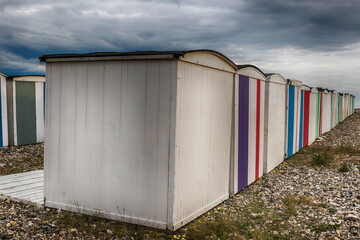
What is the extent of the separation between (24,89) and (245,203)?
922 centimetres

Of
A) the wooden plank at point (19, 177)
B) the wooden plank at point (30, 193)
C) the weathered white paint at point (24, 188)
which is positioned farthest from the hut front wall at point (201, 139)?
the wooden plank at point (19, 177)

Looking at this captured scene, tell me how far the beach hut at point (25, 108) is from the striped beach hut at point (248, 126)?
27.1 feet

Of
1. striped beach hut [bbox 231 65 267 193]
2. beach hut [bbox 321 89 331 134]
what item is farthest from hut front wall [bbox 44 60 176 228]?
beach hut [bbox 321 89 331 134]

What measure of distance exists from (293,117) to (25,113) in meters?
9.17

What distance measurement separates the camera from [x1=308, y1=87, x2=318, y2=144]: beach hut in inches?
566

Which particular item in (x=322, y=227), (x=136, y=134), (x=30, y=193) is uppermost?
(x=136, y=134)

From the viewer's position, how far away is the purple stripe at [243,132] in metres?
6.72

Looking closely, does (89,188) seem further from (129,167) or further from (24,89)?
(24,89)

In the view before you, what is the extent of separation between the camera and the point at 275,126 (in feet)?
30.0

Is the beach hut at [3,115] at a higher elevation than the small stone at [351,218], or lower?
higher

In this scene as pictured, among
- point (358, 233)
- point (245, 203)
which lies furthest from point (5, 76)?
point (358, 233)

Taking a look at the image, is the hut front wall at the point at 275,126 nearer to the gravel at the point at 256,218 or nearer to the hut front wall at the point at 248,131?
the hut front wall at the point at 248,131

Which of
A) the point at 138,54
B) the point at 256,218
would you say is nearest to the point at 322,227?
the point at 256,218

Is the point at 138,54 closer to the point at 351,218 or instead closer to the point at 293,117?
the point at 351,218
